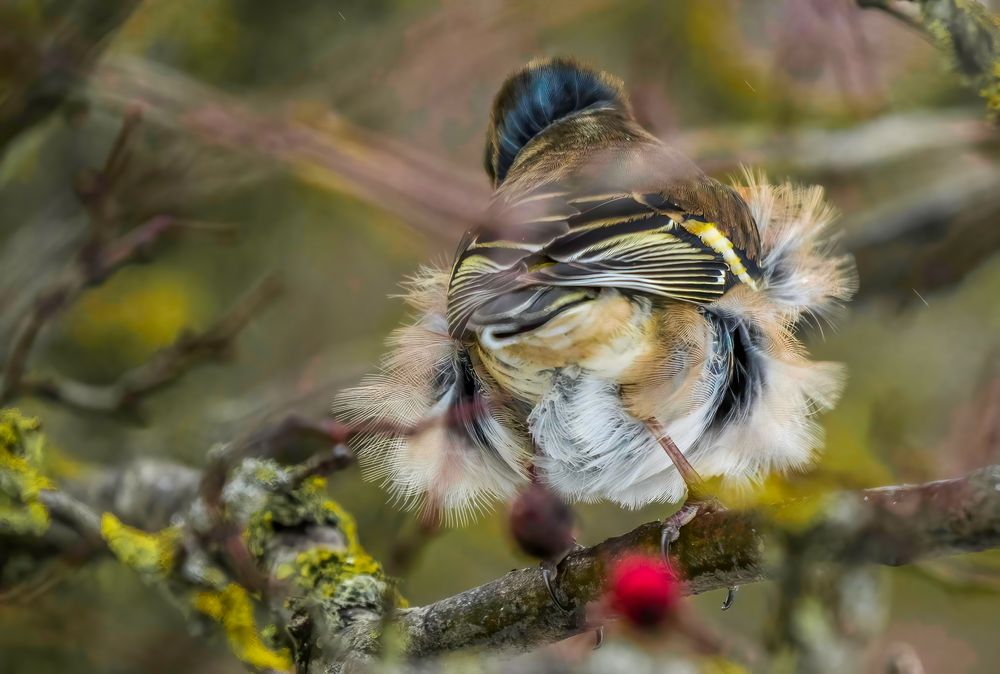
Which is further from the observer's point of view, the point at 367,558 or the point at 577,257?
the point at 367,558

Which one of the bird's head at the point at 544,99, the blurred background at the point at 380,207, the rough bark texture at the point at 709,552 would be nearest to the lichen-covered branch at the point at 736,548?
the rough bark texture at the point at 709,552

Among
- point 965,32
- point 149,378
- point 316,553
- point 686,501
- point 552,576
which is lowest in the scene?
point 149,378

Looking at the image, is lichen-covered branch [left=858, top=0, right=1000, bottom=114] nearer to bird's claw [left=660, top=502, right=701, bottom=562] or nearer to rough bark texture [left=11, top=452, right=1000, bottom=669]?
bird's claw [left=660, top=502, right=701, bottom=562]

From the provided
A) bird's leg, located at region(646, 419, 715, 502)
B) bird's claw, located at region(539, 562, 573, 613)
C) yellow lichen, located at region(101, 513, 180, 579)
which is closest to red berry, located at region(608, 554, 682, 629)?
bird's claw, located at region(539, 562, 573, 613)

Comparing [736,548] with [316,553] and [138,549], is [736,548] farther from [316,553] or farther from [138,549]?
[138,549]

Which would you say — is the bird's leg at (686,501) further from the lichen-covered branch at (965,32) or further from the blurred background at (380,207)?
the lichen-covered branch at (965,32)

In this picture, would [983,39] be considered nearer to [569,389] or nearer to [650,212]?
[650,212]

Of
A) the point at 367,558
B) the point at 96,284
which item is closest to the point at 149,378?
the point at 96,284
